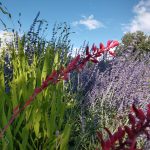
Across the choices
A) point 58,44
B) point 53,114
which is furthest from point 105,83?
point 53,114

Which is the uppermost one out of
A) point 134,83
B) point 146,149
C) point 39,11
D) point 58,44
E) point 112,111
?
point 39,11

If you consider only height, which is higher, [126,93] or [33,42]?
[33,42]

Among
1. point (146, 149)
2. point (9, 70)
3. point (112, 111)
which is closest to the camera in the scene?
point (146, 149)

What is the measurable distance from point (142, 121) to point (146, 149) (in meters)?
1.77

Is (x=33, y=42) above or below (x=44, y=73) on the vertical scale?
above

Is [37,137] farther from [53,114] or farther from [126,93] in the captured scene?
[126,93]

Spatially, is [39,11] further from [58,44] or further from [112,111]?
[112,111]

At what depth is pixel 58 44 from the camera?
13.4 feet

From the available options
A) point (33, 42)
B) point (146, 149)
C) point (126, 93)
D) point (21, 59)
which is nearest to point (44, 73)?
point (21, 59)

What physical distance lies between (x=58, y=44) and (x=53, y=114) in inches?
86.0

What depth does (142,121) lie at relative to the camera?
54 centimetres

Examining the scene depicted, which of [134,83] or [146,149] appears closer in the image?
[146,149]

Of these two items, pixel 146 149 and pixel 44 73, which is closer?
pixel 146 149

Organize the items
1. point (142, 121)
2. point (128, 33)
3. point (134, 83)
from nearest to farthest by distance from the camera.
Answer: point (142, 121) → point (134, 83) → point (128, 33)
